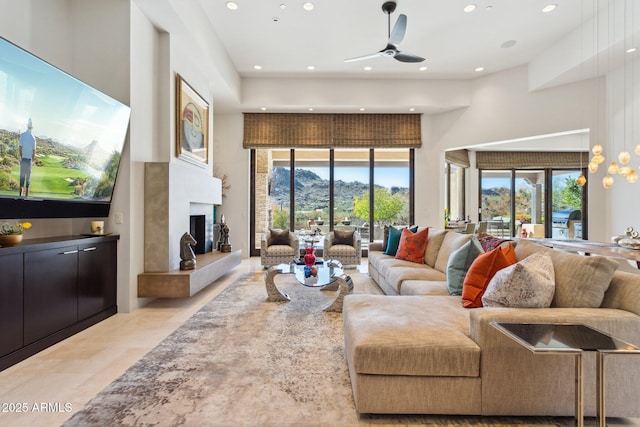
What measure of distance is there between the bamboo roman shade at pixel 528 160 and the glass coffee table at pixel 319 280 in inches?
254

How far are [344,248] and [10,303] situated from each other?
177 inches

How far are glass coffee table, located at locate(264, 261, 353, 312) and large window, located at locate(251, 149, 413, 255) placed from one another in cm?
322

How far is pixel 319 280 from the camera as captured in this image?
3.48m

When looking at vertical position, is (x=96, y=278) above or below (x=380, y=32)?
below

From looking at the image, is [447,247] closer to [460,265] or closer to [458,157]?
[460,265]

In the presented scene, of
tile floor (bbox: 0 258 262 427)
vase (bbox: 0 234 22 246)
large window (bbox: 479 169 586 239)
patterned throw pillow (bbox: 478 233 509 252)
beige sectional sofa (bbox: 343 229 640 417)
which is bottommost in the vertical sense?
tile floor (bbox: 0 258 262 427)

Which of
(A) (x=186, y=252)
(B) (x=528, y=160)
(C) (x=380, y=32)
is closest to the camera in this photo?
(A) (x=186, y=252)

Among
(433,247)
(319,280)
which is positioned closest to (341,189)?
(433,247)

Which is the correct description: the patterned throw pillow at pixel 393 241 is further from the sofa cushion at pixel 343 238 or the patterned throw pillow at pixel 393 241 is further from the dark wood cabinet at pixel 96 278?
the dark wood cabinet at pixel 96 278

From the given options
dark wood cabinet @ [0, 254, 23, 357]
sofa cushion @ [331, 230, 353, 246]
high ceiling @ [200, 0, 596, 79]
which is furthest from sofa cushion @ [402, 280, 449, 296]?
high ceiling @ [200, 0, 596, 79]

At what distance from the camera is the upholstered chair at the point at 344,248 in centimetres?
581

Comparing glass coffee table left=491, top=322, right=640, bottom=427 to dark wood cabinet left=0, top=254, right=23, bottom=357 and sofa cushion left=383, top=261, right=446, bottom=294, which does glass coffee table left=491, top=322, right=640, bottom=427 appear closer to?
sofa cushion left=383, top=261, right=446, bottom=294

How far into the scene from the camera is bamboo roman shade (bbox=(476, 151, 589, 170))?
8.38m

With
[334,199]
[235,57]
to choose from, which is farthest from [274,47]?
[334,199]
